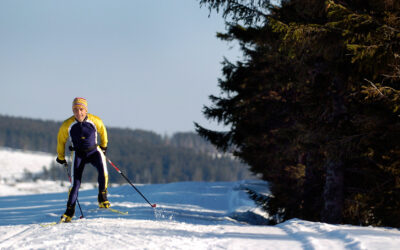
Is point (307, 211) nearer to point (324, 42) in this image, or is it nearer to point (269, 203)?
point (269, 203)

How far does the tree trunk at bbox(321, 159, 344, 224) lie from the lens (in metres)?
8.05

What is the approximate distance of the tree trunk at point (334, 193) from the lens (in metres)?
8.05

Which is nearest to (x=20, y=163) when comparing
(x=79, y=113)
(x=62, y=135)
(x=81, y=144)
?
(x=62, y=135)

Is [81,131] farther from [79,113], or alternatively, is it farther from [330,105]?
[330,105]

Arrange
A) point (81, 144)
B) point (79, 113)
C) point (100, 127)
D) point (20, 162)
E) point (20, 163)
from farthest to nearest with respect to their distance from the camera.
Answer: point (20, 162)
point (20, 163)
point (100, 127)
point (81, 144)
point (79, 113)

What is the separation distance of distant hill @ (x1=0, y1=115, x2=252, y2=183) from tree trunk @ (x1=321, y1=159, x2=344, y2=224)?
9387 centimetres

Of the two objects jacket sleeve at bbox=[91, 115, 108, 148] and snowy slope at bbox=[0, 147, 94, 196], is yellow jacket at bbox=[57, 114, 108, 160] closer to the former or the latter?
jacket sleeve at bbox=[91, 115, 108, 148]

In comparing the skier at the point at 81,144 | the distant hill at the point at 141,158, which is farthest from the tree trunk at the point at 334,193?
the distant hill at the point at 141,158

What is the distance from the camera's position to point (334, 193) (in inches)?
319

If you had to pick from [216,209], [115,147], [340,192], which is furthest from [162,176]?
[340,192]

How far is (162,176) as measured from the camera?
122 m

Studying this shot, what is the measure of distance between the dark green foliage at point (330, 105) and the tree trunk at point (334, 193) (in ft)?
0.07

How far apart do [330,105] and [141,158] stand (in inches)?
4899

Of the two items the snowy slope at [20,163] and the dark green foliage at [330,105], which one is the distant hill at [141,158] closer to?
the snowy slope at [20,163]
